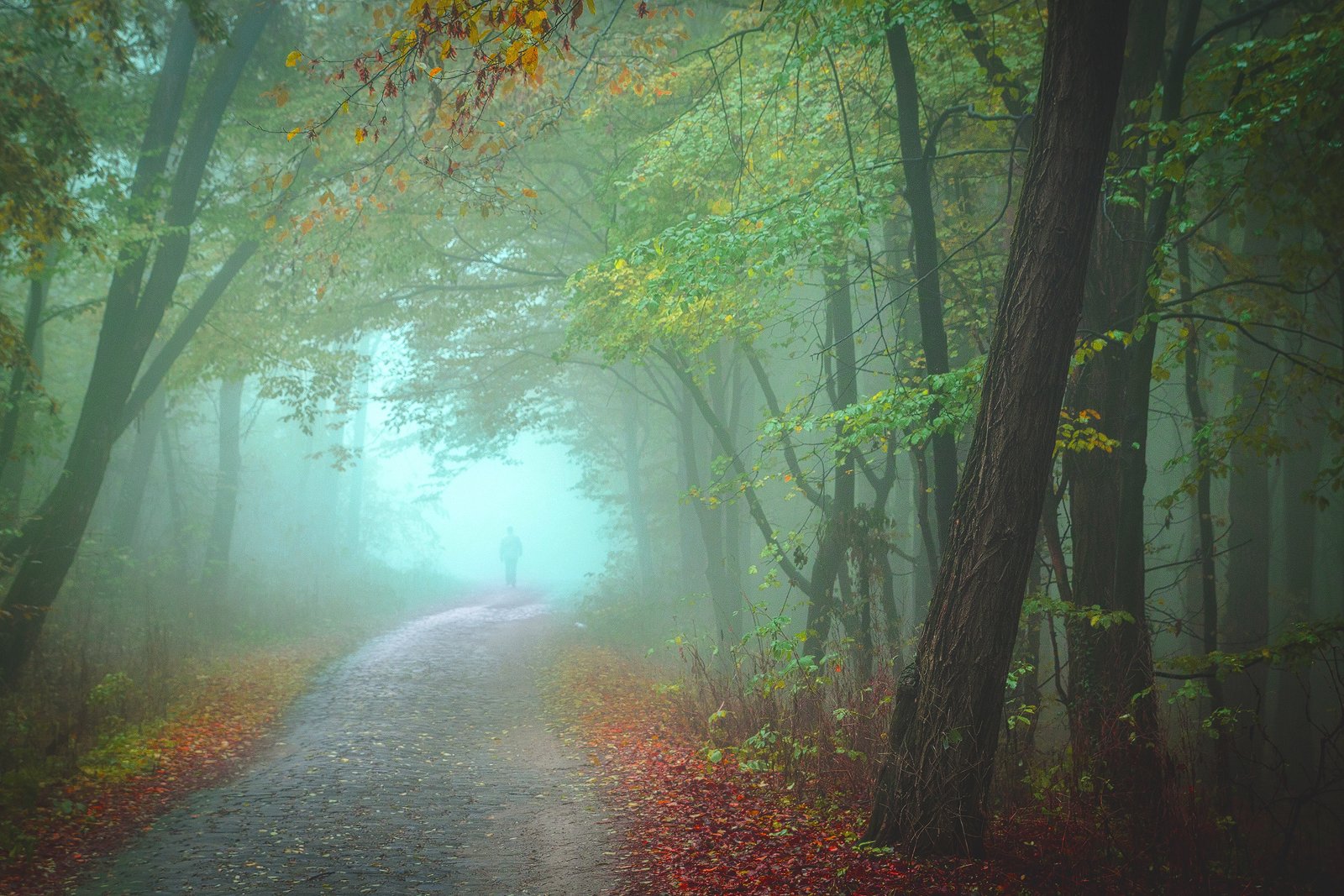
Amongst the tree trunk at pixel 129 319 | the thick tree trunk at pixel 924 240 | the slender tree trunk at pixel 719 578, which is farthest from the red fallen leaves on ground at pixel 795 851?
the slender tree trunk at pixel 719 578

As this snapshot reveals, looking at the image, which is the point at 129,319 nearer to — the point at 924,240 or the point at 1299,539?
the point at 924,240

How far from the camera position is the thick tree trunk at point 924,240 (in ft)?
23.5

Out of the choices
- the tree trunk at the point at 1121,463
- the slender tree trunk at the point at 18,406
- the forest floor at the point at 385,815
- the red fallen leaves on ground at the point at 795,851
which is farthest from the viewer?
the slender tree trunk at the point at 18,406

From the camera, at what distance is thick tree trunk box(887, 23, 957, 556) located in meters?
7.15

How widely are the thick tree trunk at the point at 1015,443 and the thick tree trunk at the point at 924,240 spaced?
2041mm

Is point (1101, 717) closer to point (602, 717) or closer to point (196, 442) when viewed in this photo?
point (602, 717)

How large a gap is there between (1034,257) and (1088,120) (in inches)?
32.3

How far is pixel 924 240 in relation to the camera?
735 cm

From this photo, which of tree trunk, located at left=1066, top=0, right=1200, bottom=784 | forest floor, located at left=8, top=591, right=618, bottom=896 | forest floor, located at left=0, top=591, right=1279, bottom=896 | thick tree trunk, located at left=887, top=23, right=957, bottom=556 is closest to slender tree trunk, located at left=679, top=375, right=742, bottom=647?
forest floor, located at left=0, top=591, right=1279, bottom=896

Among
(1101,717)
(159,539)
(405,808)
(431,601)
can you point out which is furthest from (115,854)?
(431,601)

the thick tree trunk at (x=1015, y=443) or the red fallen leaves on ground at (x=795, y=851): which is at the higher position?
the thick tree trunk at (x=1015, y=443)

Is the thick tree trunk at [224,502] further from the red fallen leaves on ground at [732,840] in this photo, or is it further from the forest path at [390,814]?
the red fallen leaves on ground at [732,840]

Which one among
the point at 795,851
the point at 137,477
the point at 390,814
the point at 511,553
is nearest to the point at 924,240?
the point at 795,851

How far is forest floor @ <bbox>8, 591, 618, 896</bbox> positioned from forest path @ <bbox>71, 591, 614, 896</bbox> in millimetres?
16
